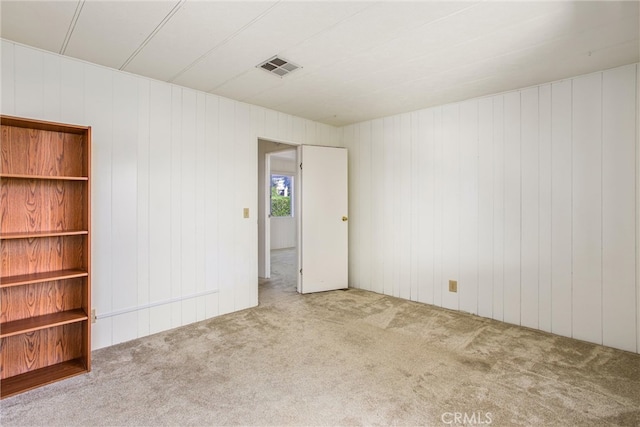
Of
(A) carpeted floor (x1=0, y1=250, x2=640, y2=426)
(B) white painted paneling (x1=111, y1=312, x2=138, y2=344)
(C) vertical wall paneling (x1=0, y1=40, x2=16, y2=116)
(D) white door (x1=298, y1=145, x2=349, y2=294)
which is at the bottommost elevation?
(A) carpeted floor (x1=0, y1=250, x2=640, y2=426)

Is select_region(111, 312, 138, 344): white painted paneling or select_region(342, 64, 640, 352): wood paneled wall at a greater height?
select_region(342, 64, 640, 352): wood paneled wall

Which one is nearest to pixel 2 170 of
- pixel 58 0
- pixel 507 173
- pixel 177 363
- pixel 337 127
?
pixel 58 0

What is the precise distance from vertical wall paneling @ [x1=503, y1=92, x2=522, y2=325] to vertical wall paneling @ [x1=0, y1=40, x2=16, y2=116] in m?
4.16

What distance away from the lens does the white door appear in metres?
4.29

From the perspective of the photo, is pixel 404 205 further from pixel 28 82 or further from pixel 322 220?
pixel 28 82

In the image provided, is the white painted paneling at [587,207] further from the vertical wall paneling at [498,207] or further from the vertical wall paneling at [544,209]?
the vertical wall paneling at [498,207]

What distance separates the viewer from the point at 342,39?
7.22ft

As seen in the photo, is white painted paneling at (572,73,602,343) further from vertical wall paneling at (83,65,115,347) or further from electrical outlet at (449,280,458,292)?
vertical wall paneling at (83,65,115,347)

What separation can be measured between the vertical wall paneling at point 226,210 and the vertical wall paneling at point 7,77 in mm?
1607

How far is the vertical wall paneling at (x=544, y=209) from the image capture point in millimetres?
2967

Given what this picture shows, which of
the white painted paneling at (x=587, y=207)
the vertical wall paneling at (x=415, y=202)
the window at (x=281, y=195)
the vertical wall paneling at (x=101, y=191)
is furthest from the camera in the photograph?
the window at (x=281, y=195)

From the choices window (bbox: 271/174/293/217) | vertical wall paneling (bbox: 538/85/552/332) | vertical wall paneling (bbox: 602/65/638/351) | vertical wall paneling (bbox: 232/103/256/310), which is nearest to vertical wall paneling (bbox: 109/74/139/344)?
vertical wall paneling (bbox: 232/103/256/310)

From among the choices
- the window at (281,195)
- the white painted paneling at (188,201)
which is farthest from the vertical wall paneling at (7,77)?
the window at (281,195)

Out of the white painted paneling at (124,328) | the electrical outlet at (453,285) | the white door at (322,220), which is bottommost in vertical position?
the white painted paneling at (124,328)
